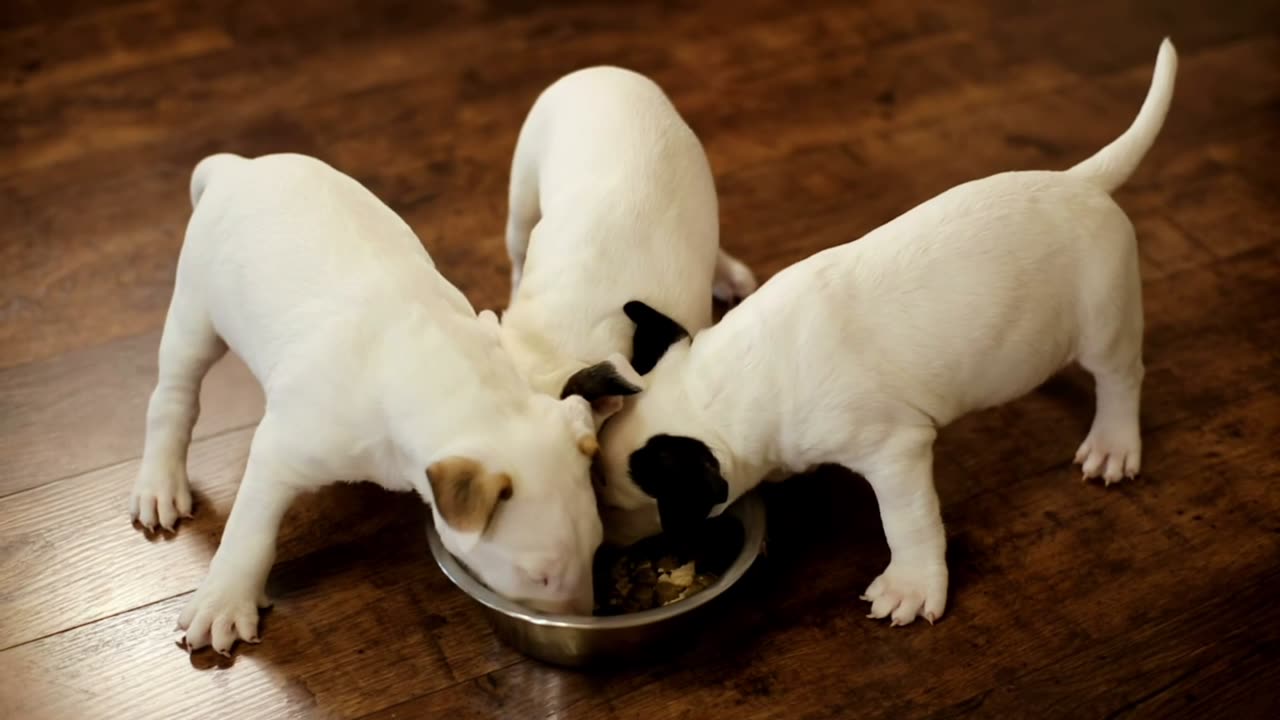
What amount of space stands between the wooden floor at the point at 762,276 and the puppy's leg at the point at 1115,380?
6 cm

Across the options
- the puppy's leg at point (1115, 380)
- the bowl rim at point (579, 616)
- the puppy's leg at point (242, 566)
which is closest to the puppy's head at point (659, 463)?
the bowl rim at point (579, 616)

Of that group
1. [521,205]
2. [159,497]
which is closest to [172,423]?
[159,497]

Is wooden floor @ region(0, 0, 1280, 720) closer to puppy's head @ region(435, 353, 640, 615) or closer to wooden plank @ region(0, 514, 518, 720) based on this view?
wooden plank @ region(0, 514, 518, 720)

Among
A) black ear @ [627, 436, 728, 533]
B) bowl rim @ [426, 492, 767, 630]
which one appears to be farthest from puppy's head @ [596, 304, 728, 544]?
bowl rim @ [426, 492, 767, 630]

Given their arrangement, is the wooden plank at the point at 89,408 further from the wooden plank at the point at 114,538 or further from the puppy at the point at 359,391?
the puppy at the point at 359,391

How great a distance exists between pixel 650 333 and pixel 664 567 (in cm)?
36

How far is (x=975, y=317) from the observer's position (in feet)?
6.41

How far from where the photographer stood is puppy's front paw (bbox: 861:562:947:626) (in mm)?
1989

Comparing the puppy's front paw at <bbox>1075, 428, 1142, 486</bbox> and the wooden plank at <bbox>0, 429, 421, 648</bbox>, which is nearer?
the wooden plank at <bbox>0, 429, 421, 648</bbox>

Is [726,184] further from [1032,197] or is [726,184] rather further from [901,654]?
[901,654]

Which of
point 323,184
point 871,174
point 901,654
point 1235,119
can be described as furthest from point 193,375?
point 1235,119

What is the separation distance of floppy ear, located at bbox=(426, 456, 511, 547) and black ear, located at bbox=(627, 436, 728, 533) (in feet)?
0.80

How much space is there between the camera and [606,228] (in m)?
2.09

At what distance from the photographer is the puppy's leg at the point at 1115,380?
2066mm
